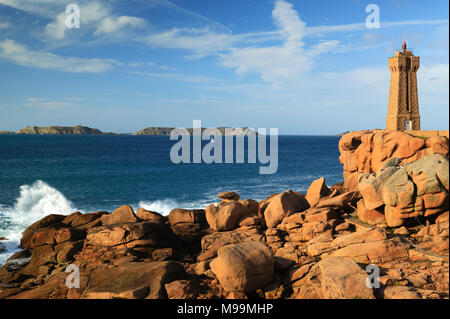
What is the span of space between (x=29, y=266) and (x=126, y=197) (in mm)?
→ 28322

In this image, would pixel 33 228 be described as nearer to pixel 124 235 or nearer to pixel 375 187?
pixel 124 235

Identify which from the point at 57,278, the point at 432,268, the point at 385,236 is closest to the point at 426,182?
the point at 385,236

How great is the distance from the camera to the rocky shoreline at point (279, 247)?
1312cm

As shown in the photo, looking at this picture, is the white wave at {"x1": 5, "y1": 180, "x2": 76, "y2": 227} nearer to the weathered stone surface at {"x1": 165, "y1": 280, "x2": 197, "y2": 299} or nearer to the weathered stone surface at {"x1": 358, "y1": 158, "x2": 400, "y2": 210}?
the weathered stone surface at {"x1": 165, "y1": 280, "x2": 197, "y2": 299}

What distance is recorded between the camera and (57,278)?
16.6 metres

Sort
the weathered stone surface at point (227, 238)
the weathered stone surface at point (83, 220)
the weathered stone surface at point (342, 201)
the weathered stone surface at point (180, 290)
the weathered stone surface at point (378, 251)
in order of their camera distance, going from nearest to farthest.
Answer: the weathered stone surface at point (180, 290)
the weathered stone surface at point (378, 251)
the weathered stone surface at point (227, 238)
the weathered stone surface at point (342, 201)
the weathered stone surface at point (83, 220)

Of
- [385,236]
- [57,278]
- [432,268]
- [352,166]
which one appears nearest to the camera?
[432,268]

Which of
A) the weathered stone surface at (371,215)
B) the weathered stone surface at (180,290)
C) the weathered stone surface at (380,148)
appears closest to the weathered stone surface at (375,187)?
the weathered stone surface at (371,215)

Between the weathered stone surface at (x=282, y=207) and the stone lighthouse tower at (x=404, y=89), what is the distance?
22245mm

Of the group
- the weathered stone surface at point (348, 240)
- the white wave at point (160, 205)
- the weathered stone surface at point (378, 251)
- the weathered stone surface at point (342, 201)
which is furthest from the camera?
the white wave at point (160, 205)

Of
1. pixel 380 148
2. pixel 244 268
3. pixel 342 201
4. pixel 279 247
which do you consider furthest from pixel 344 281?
pixel 380 148

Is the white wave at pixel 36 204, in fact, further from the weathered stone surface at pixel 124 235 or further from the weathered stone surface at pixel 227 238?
the weathered stone surface at pixel 227 238

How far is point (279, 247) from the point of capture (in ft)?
61.4

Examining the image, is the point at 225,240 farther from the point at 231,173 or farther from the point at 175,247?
the point at 231,173
